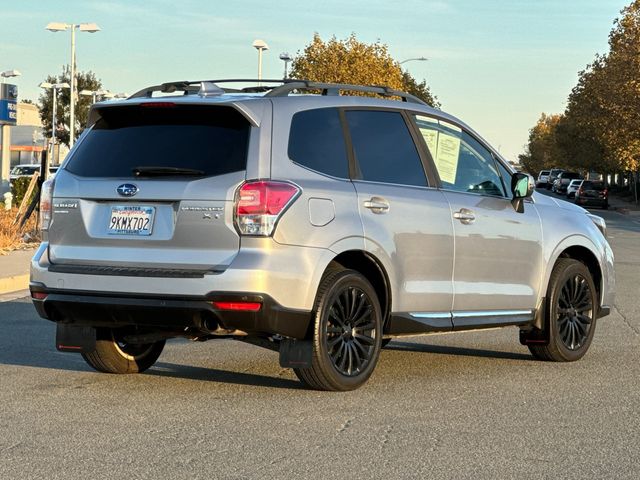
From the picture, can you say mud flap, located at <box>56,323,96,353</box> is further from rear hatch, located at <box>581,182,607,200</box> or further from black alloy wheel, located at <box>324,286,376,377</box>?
rear hatch, located at <box>581,182,607,200</box>

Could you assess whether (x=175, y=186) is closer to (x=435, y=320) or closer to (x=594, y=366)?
(x=435, y=320)

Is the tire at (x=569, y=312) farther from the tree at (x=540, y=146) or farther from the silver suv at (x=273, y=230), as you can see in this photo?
the tree at (x=540, y=146)

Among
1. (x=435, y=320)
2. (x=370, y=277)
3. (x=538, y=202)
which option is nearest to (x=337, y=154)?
(x=370, y=277)

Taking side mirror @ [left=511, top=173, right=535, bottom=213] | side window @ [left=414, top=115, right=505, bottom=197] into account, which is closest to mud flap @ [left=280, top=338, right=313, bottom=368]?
side window @ [left=414, top=115, right=505, bottom=197]

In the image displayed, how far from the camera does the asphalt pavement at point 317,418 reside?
5.99 metres

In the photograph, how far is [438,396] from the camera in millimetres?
8078

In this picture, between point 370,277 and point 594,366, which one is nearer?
point 370,277

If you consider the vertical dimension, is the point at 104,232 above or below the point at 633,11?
below

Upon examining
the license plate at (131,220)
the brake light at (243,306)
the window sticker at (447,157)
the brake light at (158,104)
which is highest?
the brake light at (158,104)

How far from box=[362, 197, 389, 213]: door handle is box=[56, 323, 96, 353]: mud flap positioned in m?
1.98

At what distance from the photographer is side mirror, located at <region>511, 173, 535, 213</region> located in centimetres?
935

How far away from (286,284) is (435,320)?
5.12 ft

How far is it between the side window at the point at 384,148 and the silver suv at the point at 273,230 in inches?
0.5

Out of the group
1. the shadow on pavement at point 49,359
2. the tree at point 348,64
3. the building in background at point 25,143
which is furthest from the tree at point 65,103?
the shadow on pavement at point 49,359
